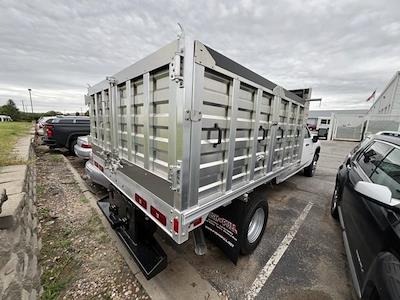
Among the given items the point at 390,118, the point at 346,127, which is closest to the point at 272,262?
the point at 390,118

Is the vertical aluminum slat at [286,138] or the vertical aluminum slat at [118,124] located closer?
the vertical aluminum slat at [118,124]

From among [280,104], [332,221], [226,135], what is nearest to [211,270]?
[226,135]

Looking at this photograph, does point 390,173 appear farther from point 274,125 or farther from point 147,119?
point 147,119

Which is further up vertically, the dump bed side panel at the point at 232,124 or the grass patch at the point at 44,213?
the dump bed side panel at the point at 232,124

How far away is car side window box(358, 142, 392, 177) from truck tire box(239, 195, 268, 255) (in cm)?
153

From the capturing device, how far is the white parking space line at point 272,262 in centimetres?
214

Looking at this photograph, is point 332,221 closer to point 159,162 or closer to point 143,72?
point 159,162

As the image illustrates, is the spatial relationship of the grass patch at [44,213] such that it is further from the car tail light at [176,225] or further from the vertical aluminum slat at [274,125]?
the vertical aluminum slat at [274,125]

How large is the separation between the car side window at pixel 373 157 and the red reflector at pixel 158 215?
276cm

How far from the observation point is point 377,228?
1.66m


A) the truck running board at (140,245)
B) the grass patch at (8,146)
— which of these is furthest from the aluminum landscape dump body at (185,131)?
the grass patch at (8,146)

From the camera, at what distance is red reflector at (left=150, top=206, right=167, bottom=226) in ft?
5.87

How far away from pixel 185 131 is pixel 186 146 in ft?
0.41

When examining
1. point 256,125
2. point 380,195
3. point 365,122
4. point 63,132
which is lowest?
point 63,132
